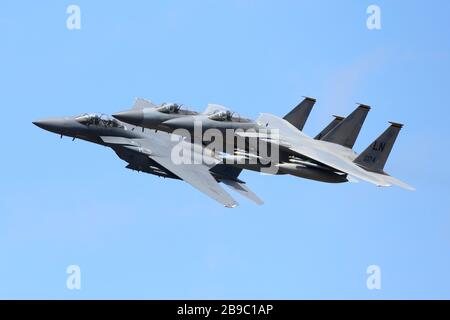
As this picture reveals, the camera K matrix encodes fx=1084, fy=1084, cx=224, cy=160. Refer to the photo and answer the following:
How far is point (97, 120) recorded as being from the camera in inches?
2125

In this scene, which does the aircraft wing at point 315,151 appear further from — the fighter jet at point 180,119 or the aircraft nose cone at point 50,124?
the aircraft nose cone at point 50,124

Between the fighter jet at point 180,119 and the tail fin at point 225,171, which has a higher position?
the fighter jet at point 180,119

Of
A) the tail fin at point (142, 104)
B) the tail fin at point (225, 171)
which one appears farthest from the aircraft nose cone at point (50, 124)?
the tail fin at point (225, 171)

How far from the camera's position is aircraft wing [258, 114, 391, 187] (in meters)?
52.4

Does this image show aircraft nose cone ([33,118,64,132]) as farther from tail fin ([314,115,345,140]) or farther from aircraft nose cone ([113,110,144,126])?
tail fin ([314,115,345,140])

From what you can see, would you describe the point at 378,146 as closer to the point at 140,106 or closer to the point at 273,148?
the point at 273,148

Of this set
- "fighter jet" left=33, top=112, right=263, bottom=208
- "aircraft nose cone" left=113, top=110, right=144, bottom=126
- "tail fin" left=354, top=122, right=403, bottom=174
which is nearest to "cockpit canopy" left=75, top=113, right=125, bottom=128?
"fighter jet" left=33, top=112, right=263, bottom=208

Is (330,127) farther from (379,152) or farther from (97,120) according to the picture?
(97,120)

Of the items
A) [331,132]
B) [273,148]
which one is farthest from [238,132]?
[331,132]

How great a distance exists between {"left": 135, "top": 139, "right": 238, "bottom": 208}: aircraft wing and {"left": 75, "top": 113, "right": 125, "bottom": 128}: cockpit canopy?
1504mm

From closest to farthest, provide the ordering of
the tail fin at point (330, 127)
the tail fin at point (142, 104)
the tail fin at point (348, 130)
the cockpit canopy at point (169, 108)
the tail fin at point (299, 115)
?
the cockpit canopy at point (169, 108), the tail fin at point (348, 130), the tail fin at point (330, 127), the tail fin at point (142, 104), the tail fin at point (299, 115)

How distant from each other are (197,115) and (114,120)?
4285 millimetres

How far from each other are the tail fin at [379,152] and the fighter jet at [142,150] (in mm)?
5899

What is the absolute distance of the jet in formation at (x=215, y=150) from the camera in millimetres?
52781
